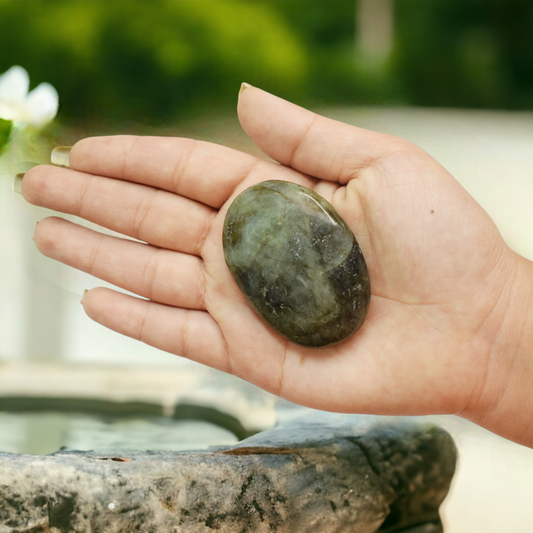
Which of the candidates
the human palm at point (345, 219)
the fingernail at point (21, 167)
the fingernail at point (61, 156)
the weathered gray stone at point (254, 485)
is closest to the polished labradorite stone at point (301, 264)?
the human palm at point (345, 219)

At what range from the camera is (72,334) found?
117 cm

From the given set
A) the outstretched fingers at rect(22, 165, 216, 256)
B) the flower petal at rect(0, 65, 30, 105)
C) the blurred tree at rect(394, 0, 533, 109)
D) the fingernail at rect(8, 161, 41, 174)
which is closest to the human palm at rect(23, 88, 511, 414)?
the outstretched fingers at rect(22, 165, 216, 256)

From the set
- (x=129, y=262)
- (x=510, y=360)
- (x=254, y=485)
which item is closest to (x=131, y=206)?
(x=129, y=262)

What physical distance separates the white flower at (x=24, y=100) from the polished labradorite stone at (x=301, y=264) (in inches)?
23.9

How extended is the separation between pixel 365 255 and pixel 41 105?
818mm

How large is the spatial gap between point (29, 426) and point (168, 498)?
0.49m

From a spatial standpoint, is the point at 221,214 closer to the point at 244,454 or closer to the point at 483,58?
the point at 244,454

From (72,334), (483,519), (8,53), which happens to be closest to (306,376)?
(483,519)

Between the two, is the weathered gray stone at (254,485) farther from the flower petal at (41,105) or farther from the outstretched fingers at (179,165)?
the flower petal at (41,105)

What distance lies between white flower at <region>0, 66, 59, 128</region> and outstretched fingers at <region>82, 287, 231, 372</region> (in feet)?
1.43

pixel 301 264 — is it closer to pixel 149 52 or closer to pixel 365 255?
pixel 365 255

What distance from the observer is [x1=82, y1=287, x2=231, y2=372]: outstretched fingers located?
0.95 meters

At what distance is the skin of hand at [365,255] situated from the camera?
0.86 meters

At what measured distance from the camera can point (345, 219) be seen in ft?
2.97
